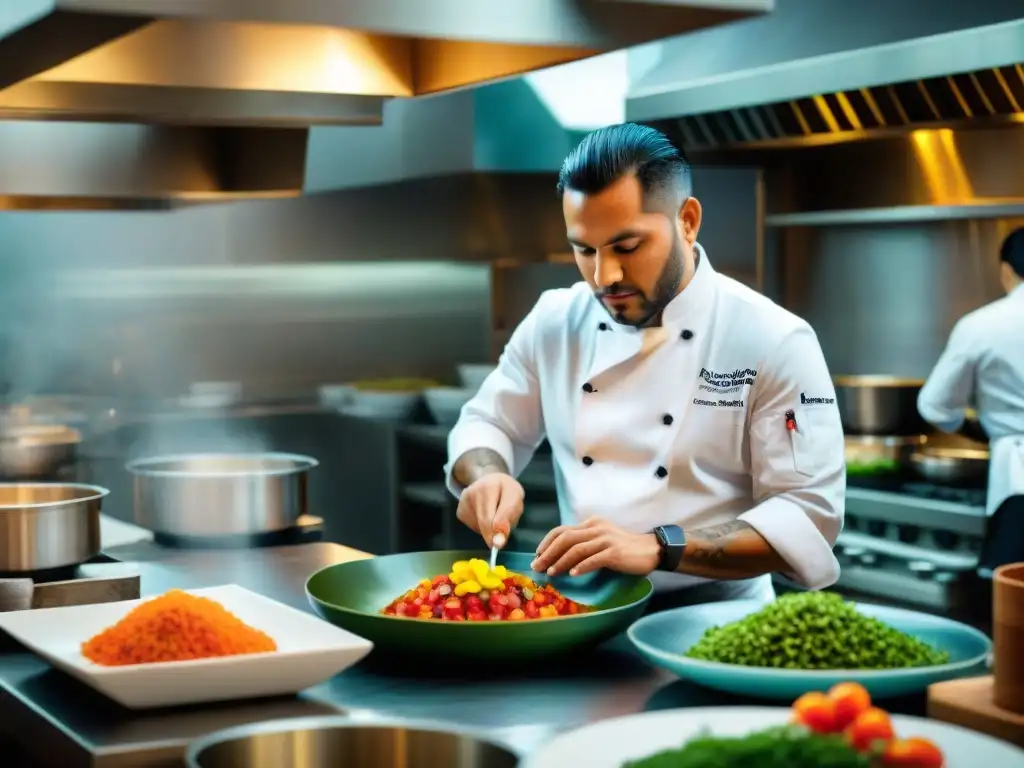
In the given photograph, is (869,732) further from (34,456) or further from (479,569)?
(34,456)

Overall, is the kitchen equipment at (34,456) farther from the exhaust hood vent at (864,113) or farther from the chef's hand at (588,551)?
the chef's hand at (588,551)

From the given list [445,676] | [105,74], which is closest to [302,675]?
[445,676]

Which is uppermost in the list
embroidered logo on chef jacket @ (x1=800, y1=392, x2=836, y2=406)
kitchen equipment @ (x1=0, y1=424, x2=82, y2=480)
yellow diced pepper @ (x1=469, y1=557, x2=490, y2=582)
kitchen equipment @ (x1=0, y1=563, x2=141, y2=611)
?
embroidered logo on chef jacket @ (x1=800, y1=392, x2=836, y2=406)

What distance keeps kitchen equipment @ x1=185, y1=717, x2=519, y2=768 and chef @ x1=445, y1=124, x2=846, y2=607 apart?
73 cm

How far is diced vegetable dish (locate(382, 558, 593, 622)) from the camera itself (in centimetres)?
189

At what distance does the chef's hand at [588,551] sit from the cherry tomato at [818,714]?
736 mm

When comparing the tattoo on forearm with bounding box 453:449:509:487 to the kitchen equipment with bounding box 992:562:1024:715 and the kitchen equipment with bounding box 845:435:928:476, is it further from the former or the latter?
the kitchen equipment with bounding box 845:435:928:476

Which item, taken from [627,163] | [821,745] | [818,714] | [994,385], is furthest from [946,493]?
[821,745]

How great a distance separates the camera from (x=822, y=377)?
8.01 feet

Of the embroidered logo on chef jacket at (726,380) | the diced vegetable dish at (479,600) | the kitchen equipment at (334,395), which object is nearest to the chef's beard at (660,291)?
the embroidered logo on chef jacket at (726,380)

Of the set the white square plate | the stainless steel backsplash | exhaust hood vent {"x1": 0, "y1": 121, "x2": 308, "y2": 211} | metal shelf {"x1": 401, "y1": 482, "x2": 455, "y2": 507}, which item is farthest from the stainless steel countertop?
the stainless steel backsplash

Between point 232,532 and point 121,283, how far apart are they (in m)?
3.31

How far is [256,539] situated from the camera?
9.83 feet

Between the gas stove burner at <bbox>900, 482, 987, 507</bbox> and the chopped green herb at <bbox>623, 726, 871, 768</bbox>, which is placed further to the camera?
the gas stove burner at <bbox>900, 482, 987, 507</bbox>
